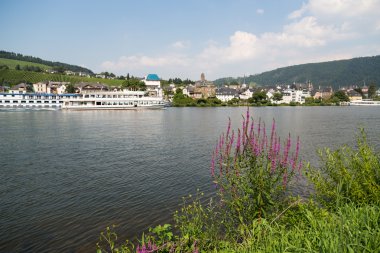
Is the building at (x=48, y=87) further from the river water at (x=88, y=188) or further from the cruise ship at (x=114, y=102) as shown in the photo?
the river water at (x=88, y=188)

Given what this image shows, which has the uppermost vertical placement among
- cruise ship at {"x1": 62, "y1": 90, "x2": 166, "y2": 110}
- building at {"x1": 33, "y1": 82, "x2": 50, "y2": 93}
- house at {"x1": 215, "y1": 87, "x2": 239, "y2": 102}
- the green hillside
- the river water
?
the green hillside

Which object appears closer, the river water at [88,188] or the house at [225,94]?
the river water at [88,188]

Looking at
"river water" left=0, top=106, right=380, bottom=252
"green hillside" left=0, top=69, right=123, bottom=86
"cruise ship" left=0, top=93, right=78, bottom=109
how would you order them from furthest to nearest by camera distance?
"green hillside" left=0, top=69, right=123, bottom=86 < "cruise ship" left=0, top=93, right=78, bottom=109 < "river water" left=0, top=106, right=380, bottom=252

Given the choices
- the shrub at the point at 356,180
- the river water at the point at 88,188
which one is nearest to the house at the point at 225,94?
the river water at the point at 88,188

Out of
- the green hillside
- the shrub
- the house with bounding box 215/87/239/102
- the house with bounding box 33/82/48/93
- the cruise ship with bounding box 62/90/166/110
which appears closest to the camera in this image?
the shrub

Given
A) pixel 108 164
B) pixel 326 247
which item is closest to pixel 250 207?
pixel 326 247

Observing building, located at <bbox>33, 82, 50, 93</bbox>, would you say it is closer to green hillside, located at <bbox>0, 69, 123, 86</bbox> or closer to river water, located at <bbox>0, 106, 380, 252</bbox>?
green hillside, located at <bbox>0, 69, 123, 86</bbox>

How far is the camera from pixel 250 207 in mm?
7488

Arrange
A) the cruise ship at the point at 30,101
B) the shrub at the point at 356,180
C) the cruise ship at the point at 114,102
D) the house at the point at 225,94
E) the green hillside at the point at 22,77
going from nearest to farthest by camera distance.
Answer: the shrub at the point at 356,180
the cruise ship at the point at 30,101
the cruise ship at the point at 114,102
the green hillside at the point at 22,77
the house at the point at 225,94

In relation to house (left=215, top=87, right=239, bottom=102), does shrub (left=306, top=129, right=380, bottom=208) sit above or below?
below

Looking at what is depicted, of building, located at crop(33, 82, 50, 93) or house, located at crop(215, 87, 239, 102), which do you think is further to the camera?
house, located at crop(215, 87, 239, 102)

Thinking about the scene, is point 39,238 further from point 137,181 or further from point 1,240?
point 137,181

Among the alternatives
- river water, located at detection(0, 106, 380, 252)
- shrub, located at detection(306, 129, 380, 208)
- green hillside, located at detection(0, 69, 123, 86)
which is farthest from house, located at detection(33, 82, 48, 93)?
shrub, located at detection(306, 129, 380, 208)

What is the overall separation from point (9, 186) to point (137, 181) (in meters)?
7.11
